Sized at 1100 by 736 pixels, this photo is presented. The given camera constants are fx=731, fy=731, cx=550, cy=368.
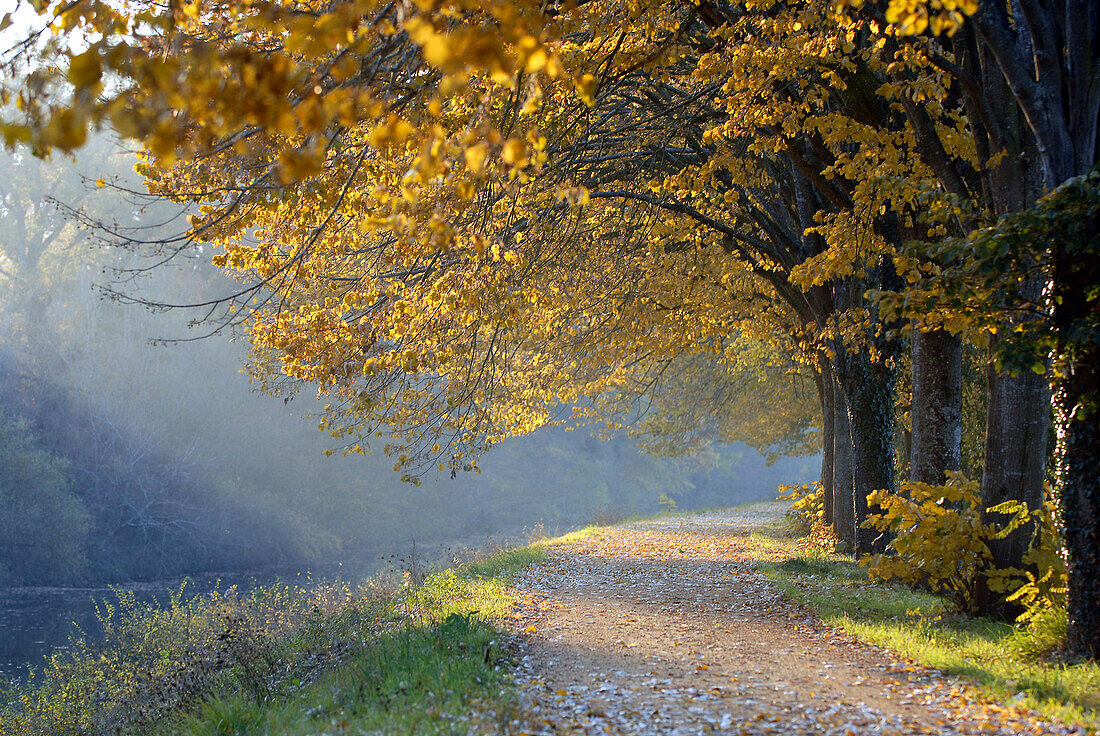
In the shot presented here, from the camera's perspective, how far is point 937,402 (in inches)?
332

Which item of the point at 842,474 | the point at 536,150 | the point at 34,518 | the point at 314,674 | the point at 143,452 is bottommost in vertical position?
the point at 34,518

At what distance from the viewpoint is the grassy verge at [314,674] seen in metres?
4.71

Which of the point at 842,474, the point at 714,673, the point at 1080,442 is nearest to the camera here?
the point at 1080,442

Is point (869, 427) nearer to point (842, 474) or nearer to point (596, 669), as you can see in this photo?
point (842, 474)

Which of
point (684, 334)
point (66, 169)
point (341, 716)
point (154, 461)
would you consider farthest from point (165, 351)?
point (341, 716)

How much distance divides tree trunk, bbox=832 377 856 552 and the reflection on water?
1152 centimetres

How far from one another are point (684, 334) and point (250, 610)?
914cm

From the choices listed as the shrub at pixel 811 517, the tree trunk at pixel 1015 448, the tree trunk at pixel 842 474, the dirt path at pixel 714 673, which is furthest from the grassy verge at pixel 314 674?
the shrub at pixel 811 517

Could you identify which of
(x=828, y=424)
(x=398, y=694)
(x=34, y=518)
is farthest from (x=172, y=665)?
(x=34, y=518)

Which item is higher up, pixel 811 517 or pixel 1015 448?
pixel 1015 448

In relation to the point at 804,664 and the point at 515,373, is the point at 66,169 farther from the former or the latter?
the point at 804,664

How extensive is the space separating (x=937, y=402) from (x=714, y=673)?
469 cm

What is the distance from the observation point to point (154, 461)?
30.8m

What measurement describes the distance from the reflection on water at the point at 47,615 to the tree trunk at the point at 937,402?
40.6 feet
